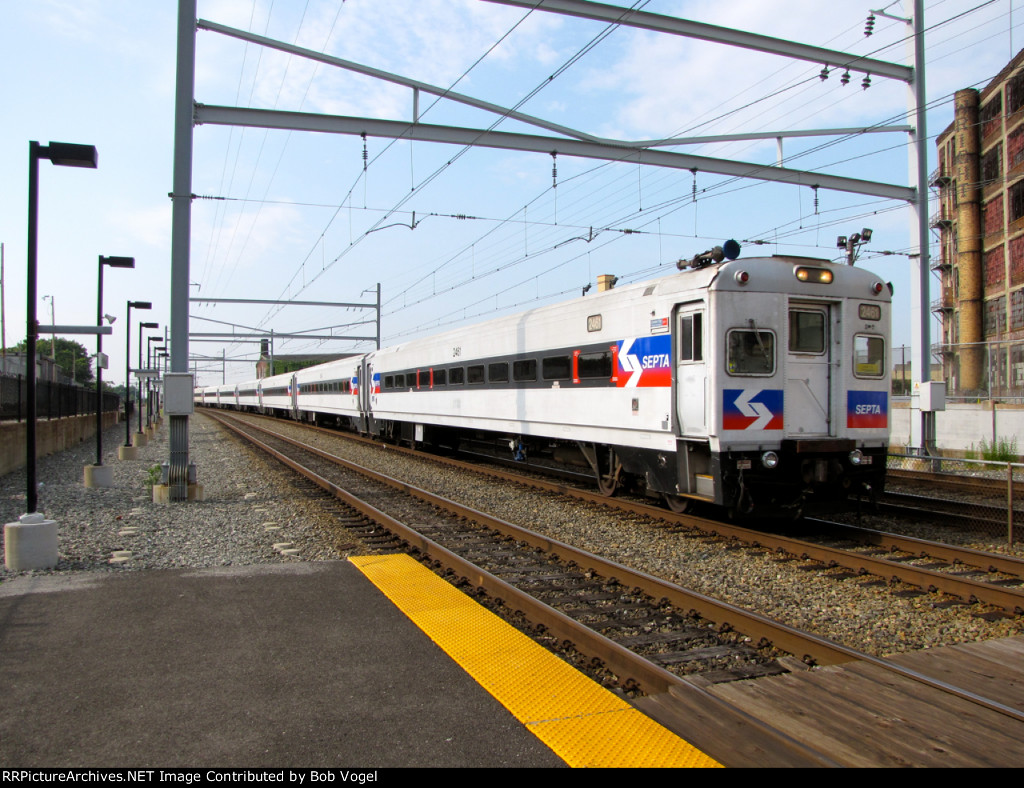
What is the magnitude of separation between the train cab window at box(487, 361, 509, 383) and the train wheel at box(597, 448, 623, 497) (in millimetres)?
3373

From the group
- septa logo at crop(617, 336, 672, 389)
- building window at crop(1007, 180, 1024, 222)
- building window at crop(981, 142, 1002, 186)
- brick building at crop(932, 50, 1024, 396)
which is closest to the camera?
septa logo at crop(617, 336, 672, 389)

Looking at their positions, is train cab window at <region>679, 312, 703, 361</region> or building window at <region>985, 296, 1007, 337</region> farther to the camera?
building window at <region>985, 296, 1007, 337</region>

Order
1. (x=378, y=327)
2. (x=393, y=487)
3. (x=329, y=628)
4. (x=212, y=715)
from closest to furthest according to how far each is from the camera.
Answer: (x=212, y=715) < (x=329, y=628) < (x=393, y=487) < (x=378, y=327)

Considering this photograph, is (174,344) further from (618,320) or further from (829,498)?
(829,498)

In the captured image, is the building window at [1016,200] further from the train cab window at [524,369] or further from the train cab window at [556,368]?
the train cab window at [556,368]

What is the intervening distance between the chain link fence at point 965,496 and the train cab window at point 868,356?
150 cm

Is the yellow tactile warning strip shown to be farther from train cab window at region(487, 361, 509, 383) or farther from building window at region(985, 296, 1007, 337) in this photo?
building window at region(985, 296, 1007, 337)

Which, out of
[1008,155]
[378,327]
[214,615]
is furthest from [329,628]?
[1008,155]

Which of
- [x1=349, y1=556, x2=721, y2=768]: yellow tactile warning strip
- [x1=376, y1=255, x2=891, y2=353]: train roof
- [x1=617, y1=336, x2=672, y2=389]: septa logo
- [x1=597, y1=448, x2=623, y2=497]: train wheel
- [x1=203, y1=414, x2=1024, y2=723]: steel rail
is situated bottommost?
[x1=349, y1=556, x2=721, y2=768]: yellow tactile warning strip

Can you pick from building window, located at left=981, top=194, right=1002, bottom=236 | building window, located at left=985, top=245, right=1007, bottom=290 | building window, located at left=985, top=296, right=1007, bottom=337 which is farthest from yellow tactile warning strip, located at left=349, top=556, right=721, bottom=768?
building window, located at left=981, top=194, right=1002, bottom=236

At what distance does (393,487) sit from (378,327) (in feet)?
76.5

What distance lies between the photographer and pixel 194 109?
A: 1170 centimetres

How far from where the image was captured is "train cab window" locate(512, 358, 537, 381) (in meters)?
13.2

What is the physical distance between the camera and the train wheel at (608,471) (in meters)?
11.1
